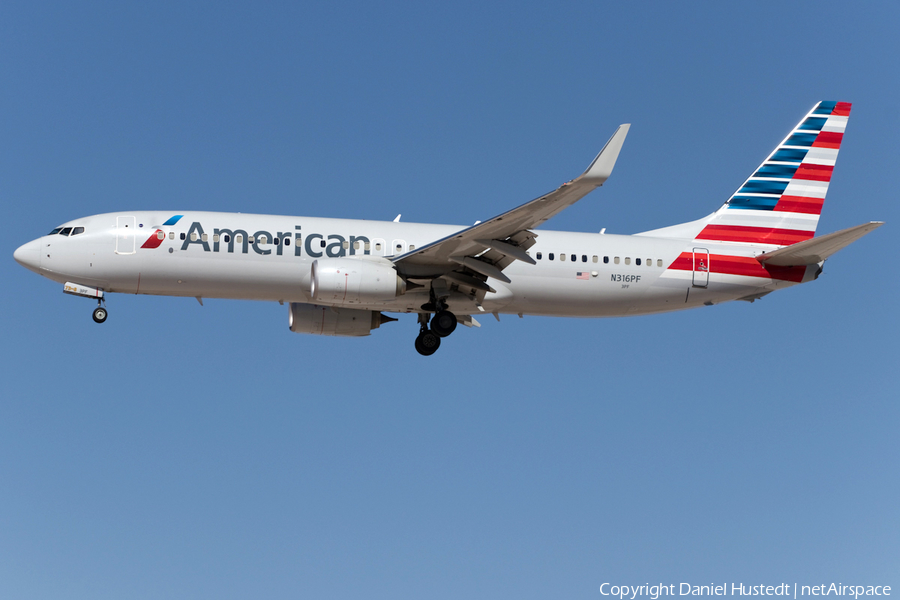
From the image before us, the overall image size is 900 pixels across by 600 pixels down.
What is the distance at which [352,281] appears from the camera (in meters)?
29.8

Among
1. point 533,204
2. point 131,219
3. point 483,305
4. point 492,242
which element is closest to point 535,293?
point 483,305

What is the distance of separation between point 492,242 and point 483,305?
376cm

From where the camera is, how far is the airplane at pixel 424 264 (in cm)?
3036

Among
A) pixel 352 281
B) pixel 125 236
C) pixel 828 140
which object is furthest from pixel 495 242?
pixel 828 140

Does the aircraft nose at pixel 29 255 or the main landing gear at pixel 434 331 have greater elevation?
the aircraft nose at pixel 29 255

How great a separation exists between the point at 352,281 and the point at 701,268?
41.0ft

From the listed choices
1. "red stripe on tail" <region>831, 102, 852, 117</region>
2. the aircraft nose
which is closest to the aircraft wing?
the aircraft nose

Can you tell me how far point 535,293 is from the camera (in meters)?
32.6

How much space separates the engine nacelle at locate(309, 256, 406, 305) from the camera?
29625mm

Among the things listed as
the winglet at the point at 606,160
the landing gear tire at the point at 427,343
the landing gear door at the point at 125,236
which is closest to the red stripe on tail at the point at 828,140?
the winglet at the point at 606,160

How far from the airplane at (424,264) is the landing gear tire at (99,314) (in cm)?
4

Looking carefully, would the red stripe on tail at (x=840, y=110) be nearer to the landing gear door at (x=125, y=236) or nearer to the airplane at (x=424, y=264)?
the airplane at (x=424, y=264)

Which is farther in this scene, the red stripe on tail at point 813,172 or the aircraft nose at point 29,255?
the red stripe on tail at point 813,172

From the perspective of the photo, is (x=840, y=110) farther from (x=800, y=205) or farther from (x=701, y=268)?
(x=701, y=268)
